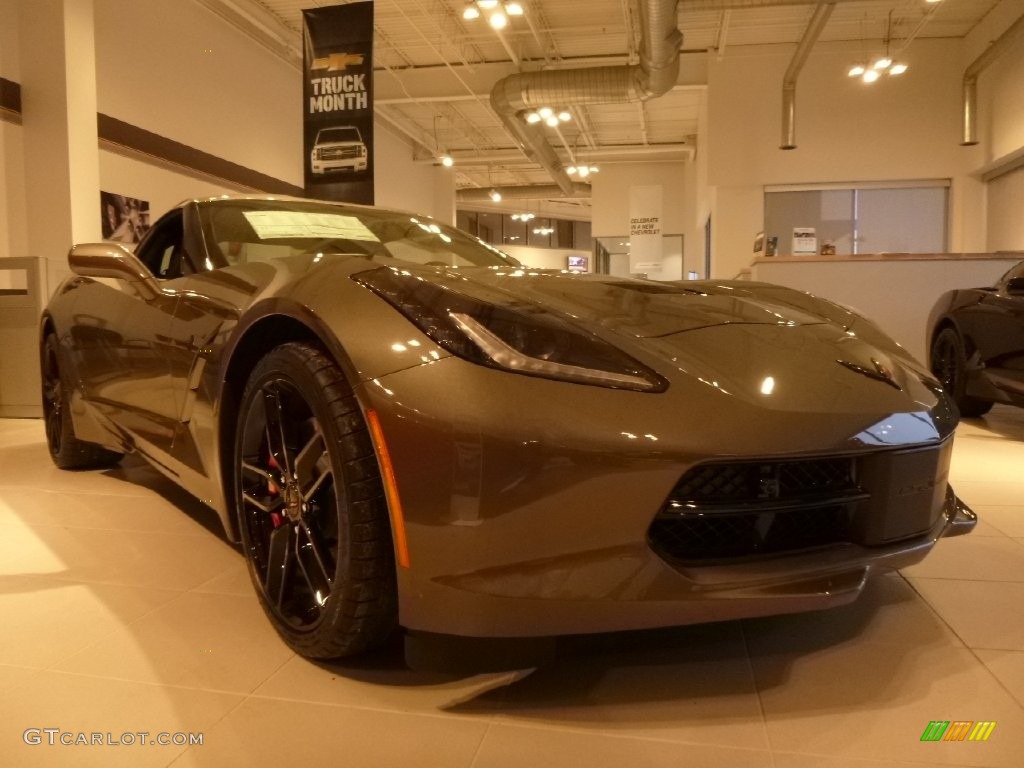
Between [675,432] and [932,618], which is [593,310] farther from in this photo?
[932,618]

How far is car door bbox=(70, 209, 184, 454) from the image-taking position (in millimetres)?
2051

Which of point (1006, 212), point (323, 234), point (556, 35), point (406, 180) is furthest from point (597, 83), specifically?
point (323, 234)

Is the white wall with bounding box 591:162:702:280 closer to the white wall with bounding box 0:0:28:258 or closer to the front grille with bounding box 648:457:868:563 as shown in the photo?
the white wall with bounding box 0:0:28:258

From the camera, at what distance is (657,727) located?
122 cm

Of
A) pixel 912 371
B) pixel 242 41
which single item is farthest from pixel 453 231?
pixel 242 41

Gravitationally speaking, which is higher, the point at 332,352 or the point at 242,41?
the point at 242,41

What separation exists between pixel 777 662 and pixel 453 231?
6.29 ft

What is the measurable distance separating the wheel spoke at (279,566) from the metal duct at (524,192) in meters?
17.8

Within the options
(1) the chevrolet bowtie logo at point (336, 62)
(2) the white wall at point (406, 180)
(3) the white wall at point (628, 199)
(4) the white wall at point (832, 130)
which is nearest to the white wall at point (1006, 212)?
(4) the white wall at point (832, 130)

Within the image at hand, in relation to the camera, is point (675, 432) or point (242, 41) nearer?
point (675, 432)

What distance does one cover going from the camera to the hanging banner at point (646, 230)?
48.6 feet

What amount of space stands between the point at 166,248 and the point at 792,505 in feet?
7.45

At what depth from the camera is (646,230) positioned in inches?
587

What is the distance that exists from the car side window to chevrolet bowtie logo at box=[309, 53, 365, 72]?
5.25 metres
